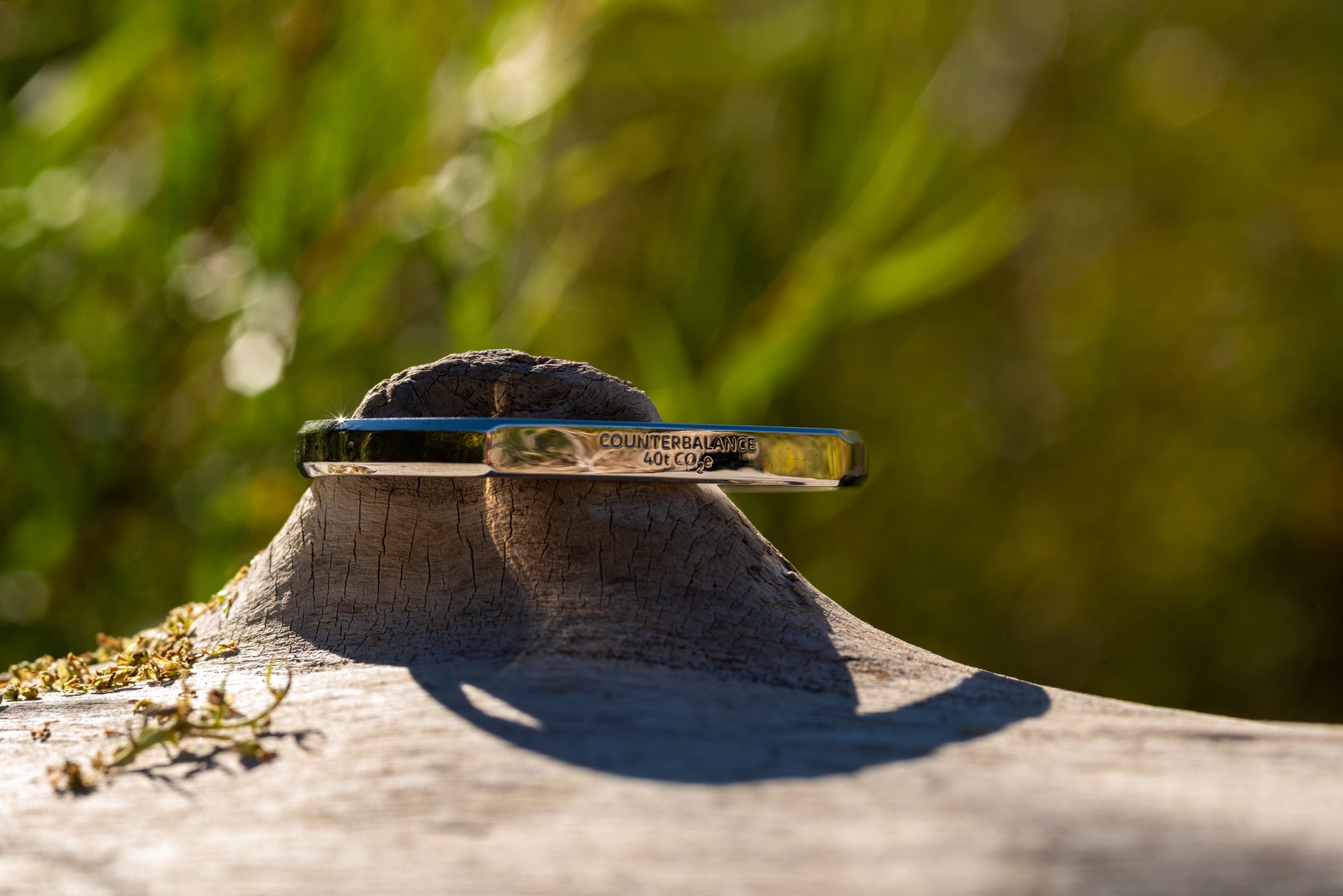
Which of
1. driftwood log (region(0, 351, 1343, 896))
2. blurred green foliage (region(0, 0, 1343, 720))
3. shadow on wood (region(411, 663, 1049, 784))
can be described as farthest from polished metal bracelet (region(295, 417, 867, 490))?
blurred green foliage (region(0, 0, 1343, 720))

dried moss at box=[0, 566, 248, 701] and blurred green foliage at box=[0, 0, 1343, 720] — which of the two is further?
blurred green foliage at box=[0, 0, 1343, 720]

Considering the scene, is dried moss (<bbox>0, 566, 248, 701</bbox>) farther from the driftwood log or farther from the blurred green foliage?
the blurred green foliage

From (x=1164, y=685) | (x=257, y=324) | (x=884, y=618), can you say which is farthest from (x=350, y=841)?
(x=1164, y=685)

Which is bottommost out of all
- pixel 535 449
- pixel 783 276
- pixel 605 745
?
pixel 605 745

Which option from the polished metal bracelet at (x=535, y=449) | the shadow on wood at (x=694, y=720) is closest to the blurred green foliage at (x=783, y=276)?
the polished metal bracelet at (x=535, y=449)

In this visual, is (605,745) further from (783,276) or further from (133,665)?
(783,276)

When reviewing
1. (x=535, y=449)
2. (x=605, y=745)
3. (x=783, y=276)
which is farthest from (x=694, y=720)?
(x=783, y=276)
